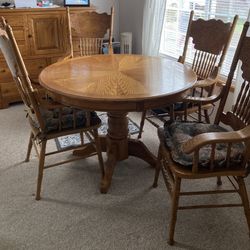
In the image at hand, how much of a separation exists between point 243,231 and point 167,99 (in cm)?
87

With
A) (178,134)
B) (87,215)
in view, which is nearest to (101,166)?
(87,215)

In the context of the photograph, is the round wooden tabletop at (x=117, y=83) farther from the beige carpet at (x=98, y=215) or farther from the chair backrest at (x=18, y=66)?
the beige carpet at (x=98, y=215)

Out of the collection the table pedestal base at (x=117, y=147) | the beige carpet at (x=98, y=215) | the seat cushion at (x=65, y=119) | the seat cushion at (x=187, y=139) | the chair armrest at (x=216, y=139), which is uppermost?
the chair armrest at (x=216, y=139)

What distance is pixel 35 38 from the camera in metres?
3.16

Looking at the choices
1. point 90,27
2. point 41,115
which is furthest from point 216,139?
point 90,27

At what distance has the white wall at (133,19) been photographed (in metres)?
3.65

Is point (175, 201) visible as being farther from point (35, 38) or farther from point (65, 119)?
point (35, 38)

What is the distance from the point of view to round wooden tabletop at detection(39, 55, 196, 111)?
5.00ft

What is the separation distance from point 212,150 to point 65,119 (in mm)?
984

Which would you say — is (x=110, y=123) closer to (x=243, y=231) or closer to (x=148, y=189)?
(x=148, y=189)

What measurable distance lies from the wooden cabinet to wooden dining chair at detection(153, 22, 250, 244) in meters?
2.02

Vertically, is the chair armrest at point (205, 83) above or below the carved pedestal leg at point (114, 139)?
above

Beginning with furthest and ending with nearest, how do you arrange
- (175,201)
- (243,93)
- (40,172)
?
(40,172) → (243,93) → (175,201)

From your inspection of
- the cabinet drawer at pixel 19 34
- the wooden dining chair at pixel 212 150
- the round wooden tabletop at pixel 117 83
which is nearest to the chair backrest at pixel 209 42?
the round wooden tabletop at pixel 117 83
